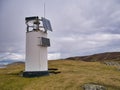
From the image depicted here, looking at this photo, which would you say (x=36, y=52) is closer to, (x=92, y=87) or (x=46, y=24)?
(x=46, y=24)

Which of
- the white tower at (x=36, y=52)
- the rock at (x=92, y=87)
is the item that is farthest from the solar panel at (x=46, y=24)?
the rock at (x=92, y=87)

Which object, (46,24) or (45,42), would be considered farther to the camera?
(46,24)

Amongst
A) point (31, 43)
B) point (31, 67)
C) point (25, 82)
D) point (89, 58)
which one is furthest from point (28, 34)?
point (89, 58)

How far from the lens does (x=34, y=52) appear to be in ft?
140

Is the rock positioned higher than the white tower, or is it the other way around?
the white tower

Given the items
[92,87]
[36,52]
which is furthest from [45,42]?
[92,87]

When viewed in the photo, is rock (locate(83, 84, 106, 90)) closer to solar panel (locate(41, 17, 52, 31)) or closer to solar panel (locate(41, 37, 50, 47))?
solar panel (locate(41, 37, 50, 47))

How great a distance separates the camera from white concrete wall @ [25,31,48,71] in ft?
140

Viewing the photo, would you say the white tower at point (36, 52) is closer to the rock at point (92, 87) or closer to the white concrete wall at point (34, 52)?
the white concrete wall at point (34, 52)

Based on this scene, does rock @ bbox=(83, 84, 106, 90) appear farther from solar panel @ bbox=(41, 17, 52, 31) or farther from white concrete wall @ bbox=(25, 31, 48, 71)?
solar panel @ bbox=(41, 17, 52, 31)

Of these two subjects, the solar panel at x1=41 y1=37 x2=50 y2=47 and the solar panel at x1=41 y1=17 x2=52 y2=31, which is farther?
the solar panel at x1=41 y1=17 x2=52 y2=31

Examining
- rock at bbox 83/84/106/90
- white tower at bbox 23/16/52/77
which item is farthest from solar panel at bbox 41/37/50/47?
rock at bbox 83/84/106/90

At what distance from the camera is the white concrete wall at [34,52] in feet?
140

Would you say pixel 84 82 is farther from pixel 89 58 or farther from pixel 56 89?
pixel 89 58
